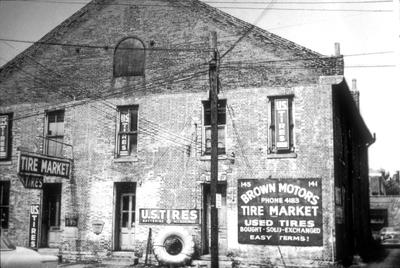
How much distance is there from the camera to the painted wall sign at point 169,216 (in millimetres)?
16312

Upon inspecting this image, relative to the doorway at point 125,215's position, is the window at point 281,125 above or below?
above

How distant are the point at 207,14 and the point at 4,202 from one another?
10610 millimetres

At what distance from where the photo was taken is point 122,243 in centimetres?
1747

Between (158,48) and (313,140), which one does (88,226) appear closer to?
(158,48)

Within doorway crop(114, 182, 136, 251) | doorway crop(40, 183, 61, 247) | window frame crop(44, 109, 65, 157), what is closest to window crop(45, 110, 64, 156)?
window frame crop(44, 109, 65, 157)

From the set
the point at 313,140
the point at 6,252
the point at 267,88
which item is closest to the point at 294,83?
the point at 267,88

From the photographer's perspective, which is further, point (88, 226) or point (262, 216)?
point (88, 226)

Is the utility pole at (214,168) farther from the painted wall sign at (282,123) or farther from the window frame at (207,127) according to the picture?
the painted wall sign at (282,123)

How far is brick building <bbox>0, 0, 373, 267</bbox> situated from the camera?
15.3 m

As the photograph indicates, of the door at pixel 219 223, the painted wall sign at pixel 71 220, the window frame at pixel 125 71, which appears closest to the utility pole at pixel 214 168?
the door at pixel 219 223

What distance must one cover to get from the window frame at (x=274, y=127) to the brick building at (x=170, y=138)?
0.12ft

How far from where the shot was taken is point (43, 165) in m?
15.1

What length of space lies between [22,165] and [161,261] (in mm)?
5366

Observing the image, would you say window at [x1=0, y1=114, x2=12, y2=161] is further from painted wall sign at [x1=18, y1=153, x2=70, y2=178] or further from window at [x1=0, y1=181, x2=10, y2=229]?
painted wall sign at [x1=18, y1=153, x2=70, y2=178]
